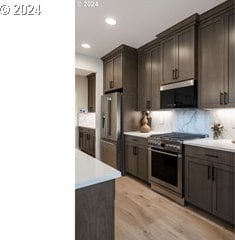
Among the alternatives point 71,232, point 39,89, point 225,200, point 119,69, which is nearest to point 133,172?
point 225,200

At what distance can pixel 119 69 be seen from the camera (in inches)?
150

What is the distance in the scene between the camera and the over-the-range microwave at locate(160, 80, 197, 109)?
263 cm

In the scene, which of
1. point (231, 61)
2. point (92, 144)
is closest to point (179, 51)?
point (231, 61)

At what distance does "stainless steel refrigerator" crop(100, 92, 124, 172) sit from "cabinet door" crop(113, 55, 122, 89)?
0.23 m

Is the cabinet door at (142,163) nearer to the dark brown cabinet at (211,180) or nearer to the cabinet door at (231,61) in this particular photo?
the dark brown cabinet at (211,180)

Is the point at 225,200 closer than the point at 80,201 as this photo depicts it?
No

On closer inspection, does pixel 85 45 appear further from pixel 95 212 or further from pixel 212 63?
pixel 95 212

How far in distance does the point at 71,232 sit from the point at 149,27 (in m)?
2.98

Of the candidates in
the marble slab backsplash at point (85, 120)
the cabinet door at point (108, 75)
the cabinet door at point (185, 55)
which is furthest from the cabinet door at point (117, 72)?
the marble slab backsplash at point (85, 120)

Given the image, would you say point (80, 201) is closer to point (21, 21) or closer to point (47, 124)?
point (47, 124)

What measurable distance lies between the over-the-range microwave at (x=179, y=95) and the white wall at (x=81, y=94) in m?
3.23

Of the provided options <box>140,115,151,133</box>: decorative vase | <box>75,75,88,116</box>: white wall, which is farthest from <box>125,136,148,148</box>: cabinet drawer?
<box>75,75,88,116</box>: white wall

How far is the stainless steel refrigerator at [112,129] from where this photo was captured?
12.1 ft

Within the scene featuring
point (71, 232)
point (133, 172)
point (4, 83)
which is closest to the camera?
point (4, 83)
